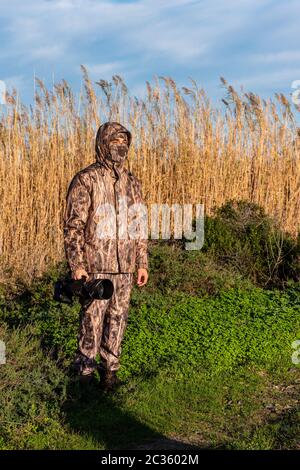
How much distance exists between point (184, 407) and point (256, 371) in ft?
4.41

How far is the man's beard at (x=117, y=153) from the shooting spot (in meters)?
5.88

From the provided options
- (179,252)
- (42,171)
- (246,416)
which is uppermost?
(42,171)

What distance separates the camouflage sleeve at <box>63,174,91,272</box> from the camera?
18.9 feet

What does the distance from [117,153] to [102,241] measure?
71 centimetres

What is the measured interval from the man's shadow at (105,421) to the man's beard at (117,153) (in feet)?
5.95

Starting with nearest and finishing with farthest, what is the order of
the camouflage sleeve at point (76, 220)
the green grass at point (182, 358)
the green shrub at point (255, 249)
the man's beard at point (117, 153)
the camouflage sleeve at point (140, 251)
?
the green grass at point (182, 358)
the camouflage sleeve at point (76, 220)
the man's beard at point (117, 153)
the camouflage sleeve at point (140, 251)
the green shrub at point (255, 249)

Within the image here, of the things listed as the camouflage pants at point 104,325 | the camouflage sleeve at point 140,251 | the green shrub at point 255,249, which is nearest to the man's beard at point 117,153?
the camouflage sleeve at point 140,251

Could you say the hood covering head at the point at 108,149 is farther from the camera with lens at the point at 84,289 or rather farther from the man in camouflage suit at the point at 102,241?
the camera with lens at the point at 84,289

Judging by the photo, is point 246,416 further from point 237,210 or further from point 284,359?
point 237,210

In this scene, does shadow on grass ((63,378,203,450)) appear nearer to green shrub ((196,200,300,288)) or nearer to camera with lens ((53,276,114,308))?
camera with lens ((53,276,114,308))

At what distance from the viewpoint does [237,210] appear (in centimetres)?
1170

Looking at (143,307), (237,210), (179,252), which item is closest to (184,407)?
(143,307)

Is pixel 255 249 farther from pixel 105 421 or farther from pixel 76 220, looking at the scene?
pixel 105 421

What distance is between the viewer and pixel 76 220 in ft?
19.0
